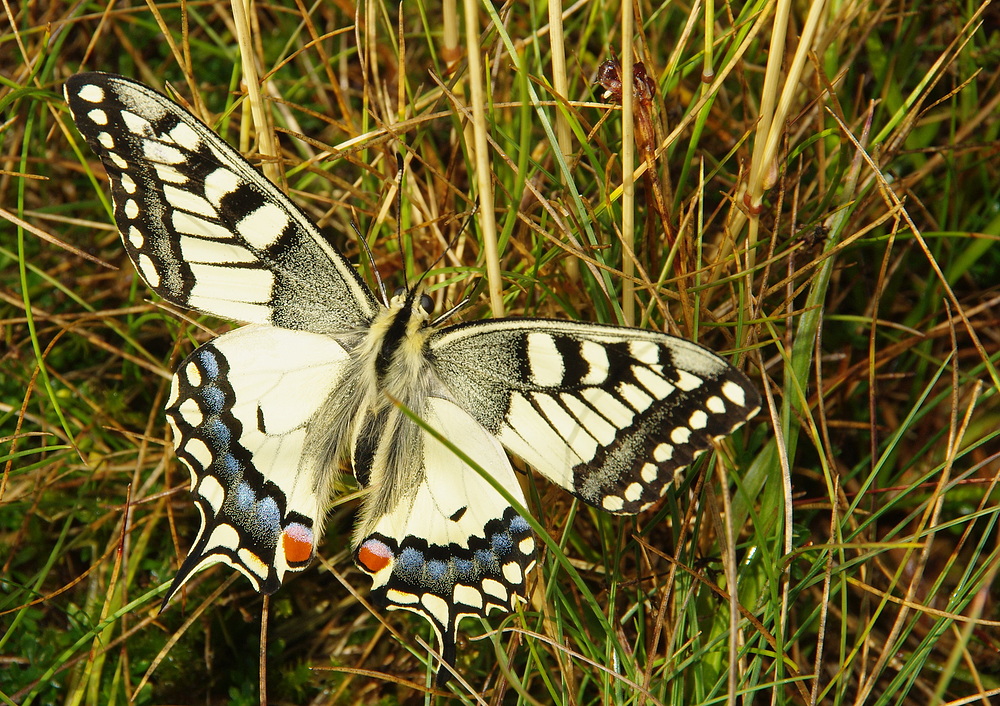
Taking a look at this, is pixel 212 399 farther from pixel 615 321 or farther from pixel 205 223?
pixel 615 321

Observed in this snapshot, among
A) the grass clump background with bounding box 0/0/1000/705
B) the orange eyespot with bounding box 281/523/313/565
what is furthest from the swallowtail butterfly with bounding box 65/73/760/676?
the grass clump background with bounding box 0/0/1000/705

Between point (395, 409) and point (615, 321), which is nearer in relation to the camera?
point (395, 409)

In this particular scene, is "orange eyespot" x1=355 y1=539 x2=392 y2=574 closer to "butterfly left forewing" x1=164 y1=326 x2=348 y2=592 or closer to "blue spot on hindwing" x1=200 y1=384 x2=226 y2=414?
"butterfly left forewing" x1=164 y1=326 x2=348 y2=592

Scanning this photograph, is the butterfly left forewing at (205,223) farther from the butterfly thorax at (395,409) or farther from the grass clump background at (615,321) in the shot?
the grass clump background at (615,321)

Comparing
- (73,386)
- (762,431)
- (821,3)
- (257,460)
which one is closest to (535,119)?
(821,3)

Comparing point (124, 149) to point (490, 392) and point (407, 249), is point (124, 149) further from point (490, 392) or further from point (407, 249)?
point (490, 392)

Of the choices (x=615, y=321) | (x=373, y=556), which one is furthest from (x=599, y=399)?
(x=373, y=556)

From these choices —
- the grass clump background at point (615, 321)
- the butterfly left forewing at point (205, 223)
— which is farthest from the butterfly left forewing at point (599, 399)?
the butterfly left forewing at point (205, 223)

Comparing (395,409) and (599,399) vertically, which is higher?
(599,399)
